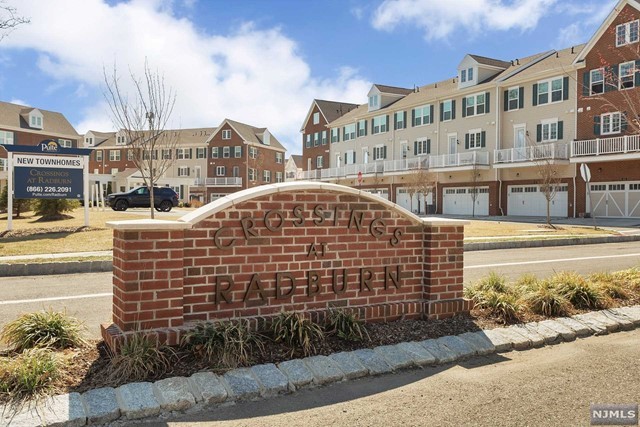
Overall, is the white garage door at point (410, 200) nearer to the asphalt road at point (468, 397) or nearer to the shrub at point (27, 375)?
the asphalt road at point (468, 397)

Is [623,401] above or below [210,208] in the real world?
below

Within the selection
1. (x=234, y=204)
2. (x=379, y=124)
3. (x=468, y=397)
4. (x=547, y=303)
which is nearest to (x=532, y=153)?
(x=379, y=124)

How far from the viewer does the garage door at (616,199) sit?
32062 millimetres

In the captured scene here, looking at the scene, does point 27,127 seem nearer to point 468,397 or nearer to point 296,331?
point 296,331

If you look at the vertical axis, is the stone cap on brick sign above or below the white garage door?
below

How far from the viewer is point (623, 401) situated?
390 cm

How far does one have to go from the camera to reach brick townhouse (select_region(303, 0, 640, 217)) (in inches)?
1278

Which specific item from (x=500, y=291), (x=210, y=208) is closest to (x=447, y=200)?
(x=500, y=291)

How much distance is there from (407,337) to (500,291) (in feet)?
6.95

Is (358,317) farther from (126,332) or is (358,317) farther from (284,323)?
(126,332)

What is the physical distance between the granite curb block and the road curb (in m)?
10.4

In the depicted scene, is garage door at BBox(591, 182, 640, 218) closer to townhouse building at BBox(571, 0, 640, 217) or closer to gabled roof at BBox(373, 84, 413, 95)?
townhouse building at BBox(571, 0, 640, 217)

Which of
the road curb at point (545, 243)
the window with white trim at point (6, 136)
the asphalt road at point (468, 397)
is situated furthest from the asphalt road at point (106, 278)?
the window with white trim at point (6, 136)

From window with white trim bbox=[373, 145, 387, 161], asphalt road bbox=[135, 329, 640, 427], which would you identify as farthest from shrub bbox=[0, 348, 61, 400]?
window with white trim bbox=[373, 145, 387, 161]
